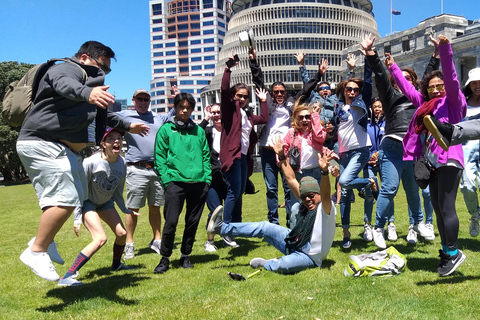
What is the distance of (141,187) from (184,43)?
157001mm

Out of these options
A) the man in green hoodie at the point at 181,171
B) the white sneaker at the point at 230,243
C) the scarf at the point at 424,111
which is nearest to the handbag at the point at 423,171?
the scarf at the point at 424,111

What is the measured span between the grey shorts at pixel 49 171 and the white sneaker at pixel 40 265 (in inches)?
18.2

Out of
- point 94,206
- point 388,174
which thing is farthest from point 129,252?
point 388,174

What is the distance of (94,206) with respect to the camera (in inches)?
220

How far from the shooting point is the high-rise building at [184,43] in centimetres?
14925

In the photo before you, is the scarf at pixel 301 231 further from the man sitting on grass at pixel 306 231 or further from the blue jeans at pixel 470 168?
the blue jeans at pixel 470 168

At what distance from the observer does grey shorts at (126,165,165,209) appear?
22.4 feet

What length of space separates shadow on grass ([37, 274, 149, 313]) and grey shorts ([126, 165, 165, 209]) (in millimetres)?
1606

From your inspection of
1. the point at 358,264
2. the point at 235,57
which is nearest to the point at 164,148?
the point at 235,57

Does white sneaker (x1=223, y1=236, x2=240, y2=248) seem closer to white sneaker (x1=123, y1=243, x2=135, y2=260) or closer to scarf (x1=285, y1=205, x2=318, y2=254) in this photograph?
white sneaker (x1=123, y1=243, x2=135, y2=260)

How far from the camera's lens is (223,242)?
24.0 ft

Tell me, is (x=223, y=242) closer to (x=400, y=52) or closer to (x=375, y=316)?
(x=375, y=316)

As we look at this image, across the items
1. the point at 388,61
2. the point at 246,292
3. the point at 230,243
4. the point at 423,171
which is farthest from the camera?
the point at 230,243

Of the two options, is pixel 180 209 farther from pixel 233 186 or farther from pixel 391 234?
pixel 391 234
